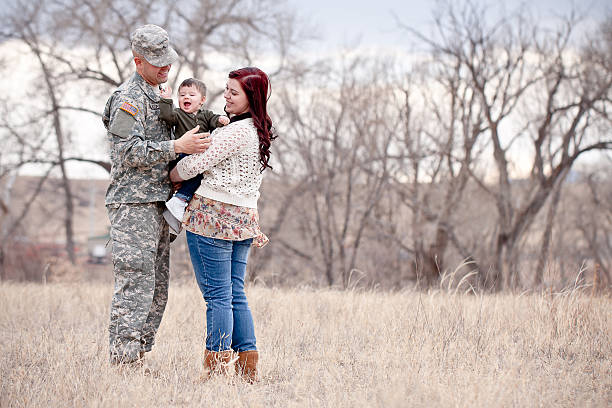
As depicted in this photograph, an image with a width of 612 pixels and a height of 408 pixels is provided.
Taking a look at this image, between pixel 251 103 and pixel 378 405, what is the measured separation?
1800 mm

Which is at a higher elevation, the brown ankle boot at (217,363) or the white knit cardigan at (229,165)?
the white knit cardigan at (229,165)

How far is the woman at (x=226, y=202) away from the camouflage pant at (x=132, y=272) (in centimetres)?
33

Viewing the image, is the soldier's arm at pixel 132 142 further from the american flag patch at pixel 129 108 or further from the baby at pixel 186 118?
the baby at pixel 186 118

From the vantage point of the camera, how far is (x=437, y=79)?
A: 17.2 metres

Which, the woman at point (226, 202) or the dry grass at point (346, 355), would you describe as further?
the woman at point (226, 202)

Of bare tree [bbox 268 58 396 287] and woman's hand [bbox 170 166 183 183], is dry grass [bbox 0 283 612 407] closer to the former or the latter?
woman's hand [bbox 170 166 183 183]

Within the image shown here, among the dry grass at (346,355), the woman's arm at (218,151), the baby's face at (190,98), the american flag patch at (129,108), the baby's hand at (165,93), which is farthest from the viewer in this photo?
the baby's hand at (165,93)

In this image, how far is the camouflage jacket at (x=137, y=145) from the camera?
3352 mm

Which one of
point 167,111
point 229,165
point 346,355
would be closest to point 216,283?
point 229,165

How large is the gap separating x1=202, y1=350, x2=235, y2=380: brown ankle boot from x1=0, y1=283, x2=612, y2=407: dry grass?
0.25ft

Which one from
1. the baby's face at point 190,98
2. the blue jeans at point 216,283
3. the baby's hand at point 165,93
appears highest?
the baby's hand at point 165,93

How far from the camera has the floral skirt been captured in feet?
10.8

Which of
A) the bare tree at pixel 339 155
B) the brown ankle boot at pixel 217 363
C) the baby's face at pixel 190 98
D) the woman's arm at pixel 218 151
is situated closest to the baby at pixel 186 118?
the baby's face at pixel 190 98

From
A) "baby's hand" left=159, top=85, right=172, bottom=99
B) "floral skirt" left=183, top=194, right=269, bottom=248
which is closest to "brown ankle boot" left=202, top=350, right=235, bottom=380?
"floral skirt" left=183, top=194, right=269, bottom=248
